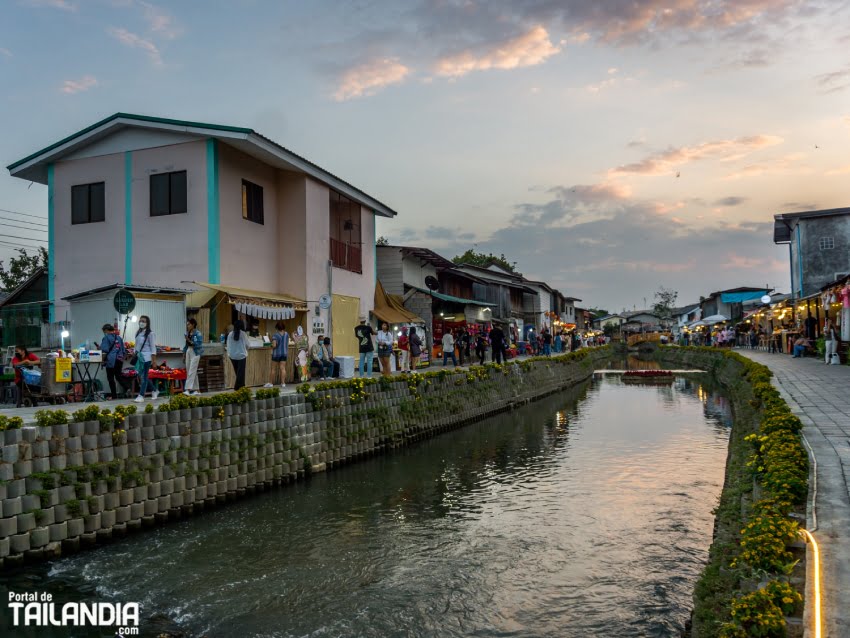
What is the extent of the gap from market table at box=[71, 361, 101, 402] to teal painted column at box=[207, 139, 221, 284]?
4.59 meters

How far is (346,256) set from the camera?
24547 mm

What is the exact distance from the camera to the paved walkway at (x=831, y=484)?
159 inches

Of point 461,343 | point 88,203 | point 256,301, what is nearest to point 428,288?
point 461,343

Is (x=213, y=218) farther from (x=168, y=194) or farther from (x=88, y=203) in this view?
(x=88, y=203)

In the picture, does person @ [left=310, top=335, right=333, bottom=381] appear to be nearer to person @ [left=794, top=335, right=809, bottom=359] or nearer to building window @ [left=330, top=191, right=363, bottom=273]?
building window @ [left=330, top=191, right=363, bottom=273]

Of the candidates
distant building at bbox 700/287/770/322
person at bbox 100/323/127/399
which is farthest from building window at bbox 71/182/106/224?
distant building at bbox 700/287/770/322

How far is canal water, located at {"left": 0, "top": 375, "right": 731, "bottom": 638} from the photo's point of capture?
6332 millimetres

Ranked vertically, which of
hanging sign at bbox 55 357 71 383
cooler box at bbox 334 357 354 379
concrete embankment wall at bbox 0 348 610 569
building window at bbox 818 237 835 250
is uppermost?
building window at bbox 818 237 835 250

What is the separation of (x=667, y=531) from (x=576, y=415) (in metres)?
13.3

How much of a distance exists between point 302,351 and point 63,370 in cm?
755

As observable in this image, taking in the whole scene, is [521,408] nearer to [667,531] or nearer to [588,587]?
[667,531]

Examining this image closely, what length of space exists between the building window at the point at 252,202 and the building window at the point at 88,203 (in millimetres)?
4162

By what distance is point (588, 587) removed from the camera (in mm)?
6945

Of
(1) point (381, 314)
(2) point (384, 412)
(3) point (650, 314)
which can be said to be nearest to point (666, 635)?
(2) point (384, 412)
